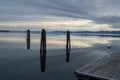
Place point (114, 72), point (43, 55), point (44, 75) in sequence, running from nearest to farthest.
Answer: point (114, 72)
point (44, 75)
point (43, 55)

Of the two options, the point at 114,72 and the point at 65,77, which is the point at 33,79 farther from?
the point at 114,72

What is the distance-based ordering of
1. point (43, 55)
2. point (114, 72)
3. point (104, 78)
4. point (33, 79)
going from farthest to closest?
point (43, 55)
point (33, 79)
point (114, 72)
point (104, 78)

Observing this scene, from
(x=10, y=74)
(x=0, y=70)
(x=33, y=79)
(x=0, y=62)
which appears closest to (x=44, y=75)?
(x=33, y=79)

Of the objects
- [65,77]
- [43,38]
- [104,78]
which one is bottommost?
[65,77]

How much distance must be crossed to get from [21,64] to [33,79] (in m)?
5.88

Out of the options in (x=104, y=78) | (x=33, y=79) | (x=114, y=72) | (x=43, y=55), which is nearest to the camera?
Result: (x=104, y=78)

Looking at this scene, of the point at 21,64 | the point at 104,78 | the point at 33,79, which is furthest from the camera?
the point at 21,64

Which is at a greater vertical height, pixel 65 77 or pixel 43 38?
pixel 43 38

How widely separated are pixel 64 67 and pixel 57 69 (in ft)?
5.51

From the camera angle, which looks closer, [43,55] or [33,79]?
[33,79]

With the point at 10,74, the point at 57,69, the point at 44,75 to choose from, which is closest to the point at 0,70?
the point at 10,74

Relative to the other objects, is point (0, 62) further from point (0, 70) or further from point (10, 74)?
point (10, 74)

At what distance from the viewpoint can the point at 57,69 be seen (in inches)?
902

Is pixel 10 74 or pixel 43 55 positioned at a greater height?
pixel 43 55
